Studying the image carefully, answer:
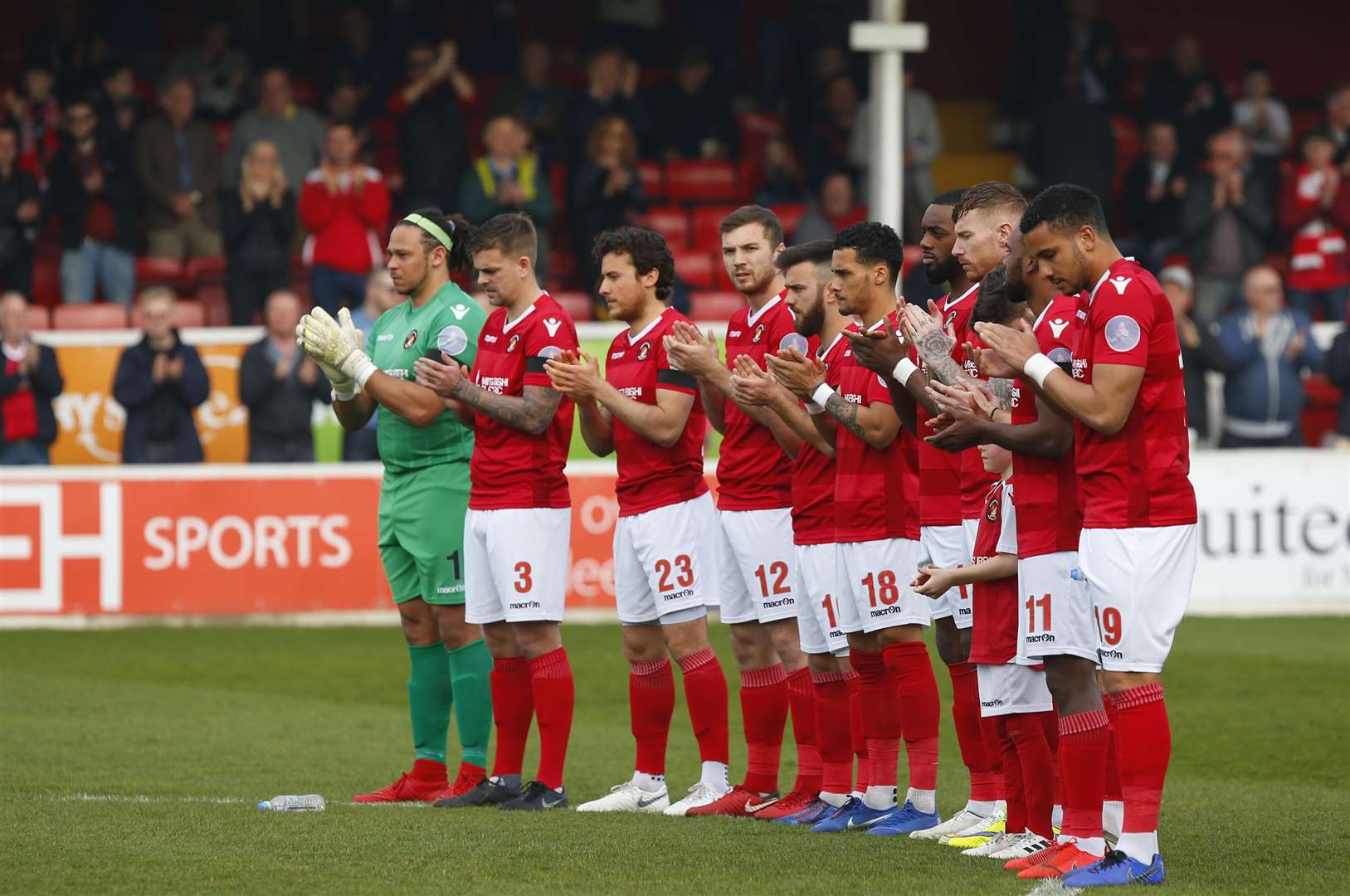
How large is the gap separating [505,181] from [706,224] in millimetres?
2530

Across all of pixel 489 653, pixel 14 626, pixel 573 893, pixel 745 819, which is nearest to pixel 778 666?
pixel 745 819

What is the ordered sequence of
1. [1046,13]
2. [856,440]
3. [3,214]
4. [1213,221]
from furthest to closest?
[1046,13] < [1213,221] < [3,214] < [856,440]

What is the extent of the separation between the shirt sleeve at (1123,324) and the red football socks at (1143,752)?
3.32ft

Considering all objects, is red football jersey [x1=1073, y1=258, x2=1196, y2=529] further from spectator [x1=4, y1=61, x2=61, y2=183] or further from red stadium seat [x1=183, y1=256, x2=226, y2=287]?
spectator [x1=4, y1=61, x2=61, y2=183]

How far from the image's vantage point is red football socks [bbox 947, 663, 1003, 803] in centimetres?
745

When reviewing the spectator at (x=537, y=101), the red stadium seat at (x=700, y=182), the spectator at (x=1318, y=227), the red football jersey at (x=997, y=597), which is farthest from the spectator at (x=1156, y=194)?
the red football jersey at (x=997, y=597)

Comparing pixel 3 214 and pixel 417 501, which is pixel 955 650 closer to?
pixel 417 501

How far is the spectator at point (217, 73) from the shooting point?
19234mm

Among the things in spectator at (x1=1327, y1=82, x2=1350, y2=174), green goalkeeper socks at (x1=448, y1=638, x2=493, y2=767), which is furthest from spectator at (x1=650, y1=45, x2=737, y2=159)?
green goalkeeper socks at (x1=448, y1=638, x2=493, y2=767)

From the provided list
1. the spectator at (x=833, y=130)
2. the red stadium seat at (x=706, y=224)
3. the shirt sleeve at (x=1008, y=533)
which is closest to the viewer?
the shirt sleeve at (x=1008, y=533)

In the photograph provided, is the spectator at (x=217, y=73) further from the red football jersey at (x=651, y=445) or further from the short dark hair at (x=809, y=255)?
the short dark hair at (x=809, y=255)

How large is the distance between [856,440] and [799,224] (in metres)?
10.6

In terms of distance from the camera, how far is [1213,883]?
6.27m

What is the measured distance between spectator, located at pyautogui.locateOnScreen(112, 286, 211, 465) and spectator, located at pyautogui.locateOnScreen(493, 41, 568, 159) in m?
4.68
